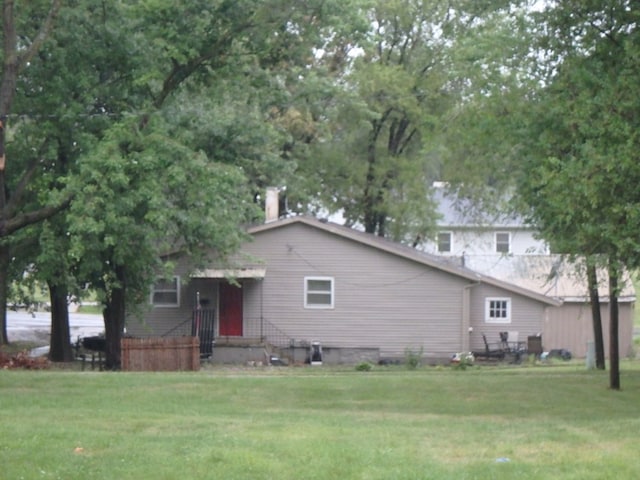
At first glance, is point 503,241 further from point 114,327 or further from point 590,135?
point 590,135

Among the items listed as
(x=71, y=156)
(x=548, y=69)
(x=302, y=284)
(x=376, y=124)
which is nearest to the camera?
(x=548, y=69)

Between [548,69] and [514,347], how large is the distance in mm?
21753

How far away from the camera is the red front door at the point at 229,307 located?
3869 centimetres

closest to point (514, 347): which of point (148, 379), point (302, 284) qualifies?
point (302, 284)

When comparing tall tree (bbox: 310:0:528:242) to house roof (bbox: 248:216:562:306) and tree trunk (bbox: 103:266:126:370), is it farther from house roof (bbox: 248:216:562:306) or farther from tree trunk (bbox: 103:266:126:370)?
tree trunk (bbox: 103:266:126:370)

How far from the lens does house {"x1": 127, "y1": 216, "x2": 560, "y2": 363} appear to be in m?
38.2

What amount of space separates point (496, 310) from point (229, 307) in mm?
10366

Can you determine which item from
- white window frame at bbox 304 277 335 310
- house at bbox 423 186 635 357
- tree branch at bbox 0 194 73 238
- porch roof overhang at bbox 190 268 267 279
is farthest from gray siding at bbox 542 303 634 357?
tree branch at bbox 0 194 73 238

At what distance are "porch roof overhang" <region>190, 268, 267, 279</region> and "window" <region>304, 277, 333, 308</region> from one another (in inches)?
73.7

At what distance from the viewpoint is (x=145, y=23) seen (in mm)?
21703

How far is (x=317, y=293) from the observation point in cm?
3853

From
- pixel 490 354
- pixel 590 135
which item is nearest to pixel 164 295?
pixel 490 354

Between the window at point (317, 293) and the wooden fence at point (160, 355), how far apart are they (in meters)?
10.9

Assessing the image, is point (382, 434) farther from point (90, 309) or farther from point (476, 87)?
point (90, 309)
